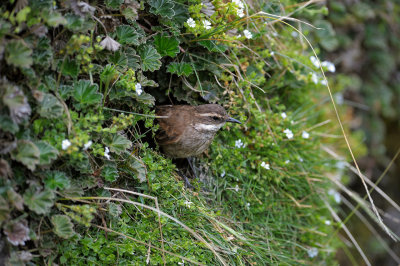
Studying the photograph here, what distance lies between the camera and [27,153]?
2896mm

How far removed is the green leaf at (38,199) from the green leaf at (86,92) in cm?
72

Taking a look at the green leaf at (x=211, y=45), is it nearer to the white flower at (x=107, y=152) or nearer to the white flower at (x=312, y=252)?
the white flower at (x=107, y=152)

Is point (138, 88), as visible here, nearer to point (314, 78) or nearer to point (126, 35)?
point (126, 35)

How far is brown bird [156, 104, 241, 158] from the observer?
14.6 ft

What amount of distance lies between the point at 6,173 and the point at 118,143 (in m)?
0.86

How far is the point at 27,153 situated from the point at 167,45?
1.76 metres

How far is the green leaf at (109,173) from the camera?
346 cm

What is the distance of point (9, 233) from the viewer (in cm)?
287

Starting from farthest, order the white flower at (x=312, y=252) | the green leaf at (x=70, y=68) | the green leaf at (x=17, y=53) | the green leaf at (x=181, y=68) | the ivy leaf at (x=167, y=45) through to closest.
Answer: the white flower at (x=312, y=252), the green leaf at (x=181, y=68), the ivy leaf at (x=167, y=45), the green leaf at (x=70, y=68), the green leaf at (x=17, y=53)

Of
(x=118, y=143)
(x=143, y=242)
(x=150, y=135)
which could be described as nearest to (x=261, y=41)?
(x=150, y=135)

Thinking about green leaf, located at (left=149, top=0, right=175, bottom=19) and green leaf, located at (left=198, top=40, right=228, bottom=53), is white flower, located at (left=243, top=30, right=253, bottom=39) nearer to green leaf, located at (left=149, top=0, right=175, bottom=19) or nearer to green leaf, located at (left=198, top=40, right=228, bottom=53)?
green leaf, located at (left=198, top=40, right=228, bottom=53)

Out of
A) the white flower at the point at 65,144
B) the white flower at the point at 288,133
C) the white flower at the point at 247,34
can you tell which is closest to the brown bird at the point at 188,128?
the white flower at the point at 247,34

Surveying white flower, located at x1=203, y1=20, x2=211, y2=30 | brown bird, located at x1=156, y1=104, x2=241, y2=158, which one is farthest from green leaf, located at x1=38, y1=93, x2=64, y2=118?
white flower, located at x1=203, y1=20, x2=211, y2=30

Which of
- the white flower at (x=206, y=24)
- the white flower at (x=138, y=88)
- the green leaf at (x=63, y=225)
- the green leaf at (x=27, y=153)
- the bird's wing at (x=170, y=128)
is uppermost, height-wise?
the white flower at (x=206, y=24)
